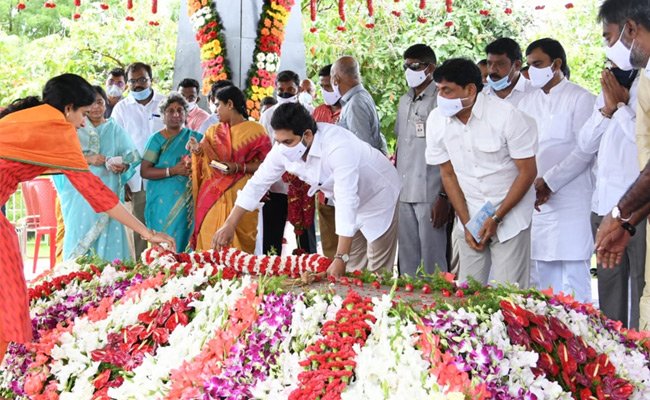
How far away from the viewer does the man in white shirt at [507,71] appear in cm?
526

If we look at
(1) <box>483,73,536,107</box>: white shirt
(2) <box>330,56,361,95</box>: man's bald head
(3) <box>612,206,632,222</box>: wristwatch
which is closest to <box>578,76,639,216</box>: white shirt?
(1) <box>483,73,536,107</box>: white shirt

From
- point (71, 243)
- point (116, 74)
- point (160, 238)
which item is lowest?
point (71, 243)

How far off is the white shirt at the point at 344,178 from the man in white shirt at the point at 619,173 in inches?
47.0

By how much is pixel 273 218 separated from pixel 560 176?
2.56 m

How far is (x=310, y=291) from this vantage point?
280 cm

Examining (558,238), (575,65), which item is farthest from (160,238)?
(575,65)

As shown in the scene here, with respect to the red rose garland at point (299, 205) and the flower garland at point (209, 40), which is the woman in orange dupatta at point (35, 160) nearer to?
the red rose garland at point (299, 205)

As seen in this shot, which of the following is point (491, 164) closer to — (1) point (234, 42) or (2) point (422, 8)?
(2) point (422, 8)

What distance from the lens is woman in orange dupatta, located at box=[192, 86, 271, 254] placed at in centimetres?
587

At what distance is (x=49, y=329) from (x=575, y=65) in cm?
1236

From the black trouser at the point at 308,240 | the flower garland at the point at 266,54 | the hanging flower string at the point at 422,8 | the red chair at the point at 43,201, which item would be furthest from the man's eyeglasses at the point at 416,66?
the red chair at the point at 43,201

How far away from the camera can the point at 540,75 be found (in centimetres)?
486

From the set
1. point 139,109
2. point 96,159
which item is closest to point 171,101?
point 96,159

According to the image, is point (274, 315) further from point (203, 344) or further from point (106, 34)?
A: point (106, 34)
